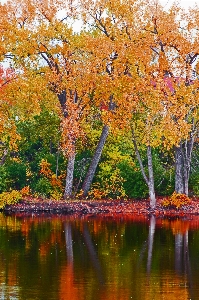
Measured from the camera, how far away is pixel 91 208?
34.5 m

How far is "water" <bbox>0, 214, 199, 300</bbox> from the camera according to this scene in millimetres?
16047

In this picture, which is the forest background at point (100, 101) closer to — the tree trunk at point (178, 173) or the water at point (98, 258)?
the tree trunk at point (178, 173)

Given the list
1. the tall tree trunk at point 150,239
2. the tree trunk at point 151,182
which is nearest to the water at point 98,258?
the tall tree trunk at point 150,239

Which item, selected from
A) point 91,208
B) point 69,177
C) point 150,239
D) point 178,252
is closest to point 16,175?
point 69,177

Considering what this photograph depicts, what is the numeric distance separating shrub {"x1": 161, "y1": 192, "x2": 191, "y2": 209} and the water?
9.27ft

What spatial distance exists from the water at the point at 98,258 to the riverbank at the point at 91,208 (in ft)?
7.62

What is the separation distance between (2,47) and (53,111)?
517cm

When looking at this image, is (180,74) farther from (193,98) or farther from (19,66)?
(19,66)

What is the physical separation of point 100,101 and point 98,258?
55.8ft

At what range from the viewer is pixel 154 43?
3509cm

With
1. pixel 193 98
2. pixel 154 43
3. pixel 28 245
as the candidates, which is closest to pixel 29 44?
pixel 154 43

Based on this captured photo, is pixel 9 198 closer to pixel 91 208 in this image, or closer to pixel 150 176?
pixel 91 208

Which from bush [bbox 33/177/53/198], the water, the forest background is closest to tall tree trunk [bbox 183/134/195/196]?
the forest background

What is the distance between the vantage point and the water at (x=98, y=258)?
16.0 metres
